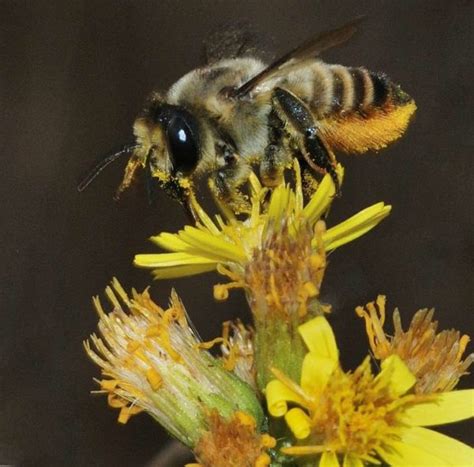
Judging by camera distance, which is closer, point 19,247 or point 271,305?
point 271,305

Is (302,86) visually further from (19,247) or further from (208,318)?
(19,247)

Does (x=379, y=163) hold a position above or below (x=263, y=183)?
below

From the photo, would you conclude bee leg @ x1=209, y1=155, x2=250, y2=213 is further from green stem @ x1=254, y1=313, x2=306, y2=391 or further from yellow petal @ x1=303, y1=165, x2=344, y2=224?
green stem @ x1=254, y1=313, x2=306, y2=391

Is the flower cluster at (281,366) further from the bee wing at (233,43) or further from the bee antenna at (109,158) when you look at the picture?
the bee wing at (233,43)

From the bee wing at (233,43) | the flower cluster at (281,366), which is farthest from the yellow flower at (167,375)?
the bee wing at (233,43)

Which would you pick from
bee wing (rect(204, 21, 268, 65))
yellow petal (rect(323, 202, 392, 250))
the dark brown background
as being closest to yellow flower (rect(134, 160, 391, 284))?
yellow petal (rect(323, 202, 392, 250))

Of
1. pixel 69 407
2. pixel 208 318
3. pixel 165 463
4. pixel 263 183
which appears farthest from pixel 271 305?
pixel 69 407
